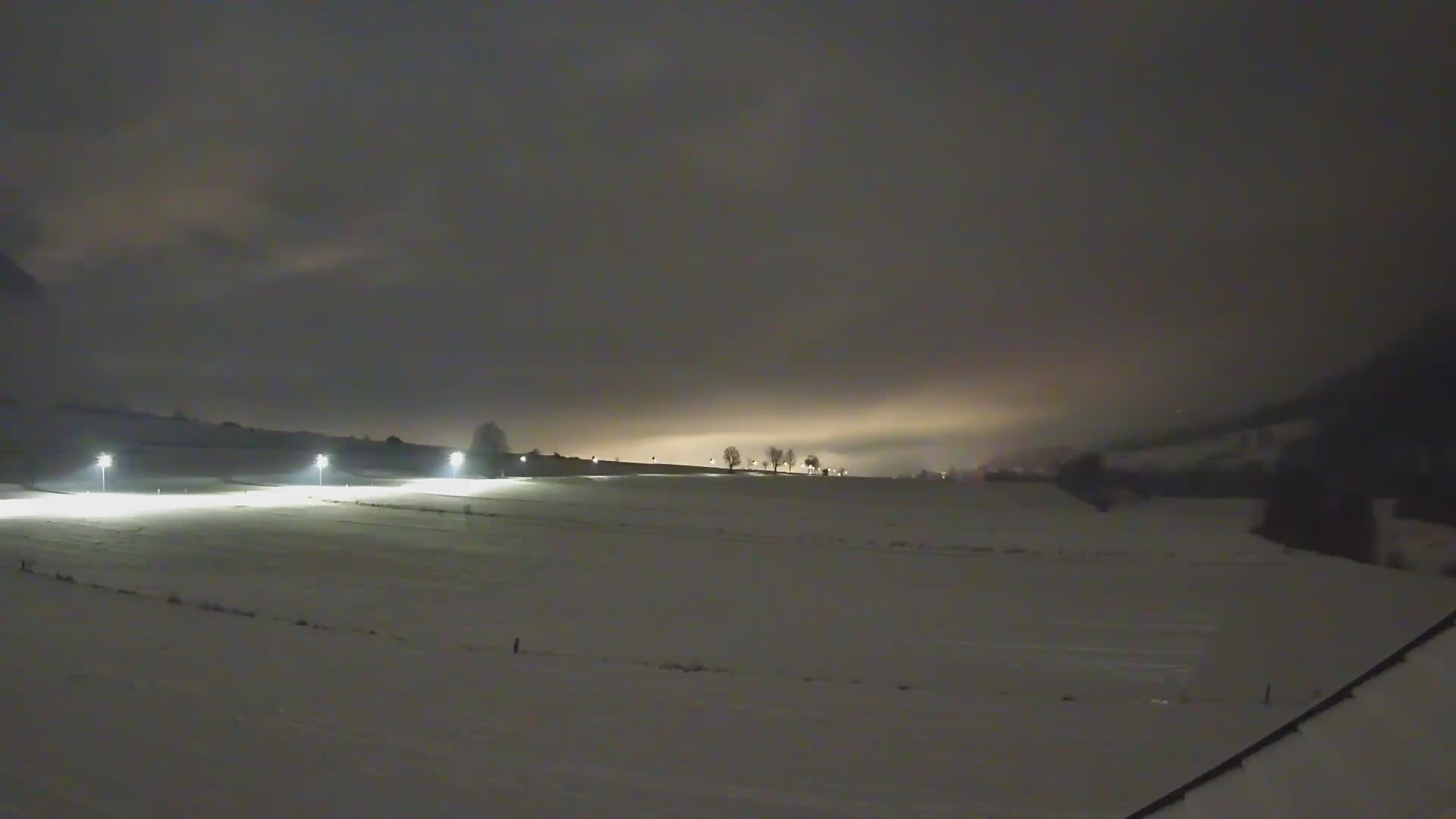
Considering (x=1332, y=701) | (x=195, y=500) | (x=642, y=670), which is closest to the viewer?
(x=1332, y=701)

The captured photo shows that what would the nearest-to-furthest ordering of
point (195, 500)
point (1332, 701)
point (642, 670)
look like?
point (1332, 701), point (642, 670), point (195, 500)

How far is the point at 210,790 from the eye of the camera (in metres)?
5.72

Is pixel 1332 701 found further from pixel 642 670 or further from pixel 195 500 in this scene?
pixel 195 500

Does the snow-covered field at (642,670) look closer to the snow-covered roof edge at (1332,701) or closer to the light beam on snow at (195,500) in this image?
the snow-covered roof edge at (1332,701)

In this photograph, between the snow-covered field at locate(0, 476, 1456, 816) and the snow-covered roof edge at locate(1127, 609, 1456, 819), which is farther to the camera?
the snow-covered field at locate(0, 476, 1456, 816)

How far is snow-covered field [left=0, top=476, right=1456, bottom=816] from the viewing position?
20.2ft

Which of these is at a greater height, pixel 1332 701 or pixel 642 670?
pixel 1332 701

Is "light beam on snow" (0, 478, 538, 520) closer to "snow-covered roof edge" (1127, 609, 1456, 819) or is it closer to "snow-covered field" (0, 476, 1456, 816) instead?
"snow-covered field" (0, 476, 1456, 816)

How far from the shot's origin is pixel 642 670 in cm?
1005

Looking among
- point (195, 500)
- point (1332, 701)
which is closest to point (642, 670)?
point (1332, 701)

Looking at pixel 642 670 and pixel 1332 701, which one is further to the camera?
pixel 642 670

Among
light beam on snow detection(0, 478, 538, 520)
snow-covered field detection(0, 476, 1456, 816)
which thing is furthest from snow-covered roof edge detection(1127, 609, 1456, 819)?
light beam on snow detection(0, 478, 538, 520)

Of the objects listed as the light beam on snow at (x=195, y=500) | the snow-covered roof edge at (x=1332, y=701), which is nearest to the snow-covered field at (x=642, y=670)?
the snow-covered roof edge at (x=1332, y=701)

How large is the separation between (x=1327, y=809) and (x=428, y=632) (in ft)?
39.1
